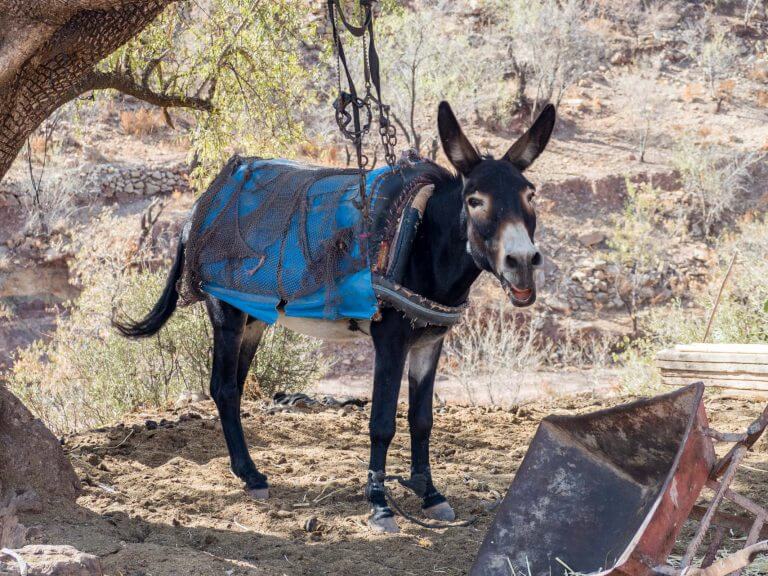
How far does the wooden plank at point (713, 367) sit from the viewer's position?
6.91 m

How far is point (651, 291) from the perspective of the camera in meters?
20.1

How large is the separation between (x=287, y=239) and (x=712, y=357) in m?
3.89

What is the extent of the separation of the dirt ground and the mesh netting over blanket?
1.10 meters

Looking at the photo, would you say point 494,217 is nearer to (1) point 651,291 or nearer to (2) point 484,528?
(2) point 484,528

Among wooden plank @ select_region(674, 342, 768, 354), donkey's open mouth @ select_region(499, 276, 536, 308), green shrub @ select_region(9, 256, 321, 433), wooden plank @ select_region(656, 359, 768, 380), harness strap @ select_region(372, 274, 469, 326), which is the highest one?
donkey's open mouth @ select_region(499, 276, 536, 308)

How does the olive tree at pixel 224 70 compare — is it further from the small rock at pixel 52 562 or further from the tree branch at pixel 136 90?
the small rock at pixel 52 562

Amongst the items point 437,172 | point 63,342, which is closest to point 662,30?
point 63,342

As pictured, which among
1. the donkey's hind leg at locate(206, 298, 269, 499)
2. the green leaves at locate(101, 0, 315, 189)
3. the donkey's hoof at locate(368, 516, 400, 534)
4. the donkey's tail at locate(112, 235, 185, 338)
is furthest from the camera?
the green leaves at locate(101, 0, 315, 189)

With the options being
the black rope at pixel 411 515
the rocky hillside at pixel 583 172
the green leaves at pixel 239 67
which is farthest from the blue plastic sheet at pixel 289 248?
the rocky hillside at pixel 583 172

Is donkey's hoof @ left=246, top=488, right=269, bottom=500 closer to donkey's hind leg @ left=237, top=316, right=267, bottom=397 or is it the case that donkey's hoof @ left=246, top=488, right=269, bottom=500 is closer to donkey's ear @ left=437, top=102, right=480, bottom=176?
donkey's hind leg @ left=237, top=316, right=267, bottom=397

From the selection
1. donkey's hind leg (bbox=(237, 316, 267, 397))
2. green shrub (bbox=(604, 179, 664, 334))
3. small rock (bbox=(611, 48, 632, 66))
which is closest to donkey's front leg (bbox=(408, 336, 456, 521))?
donkey's hind leg (bbox=(237, 316, 267, 397))

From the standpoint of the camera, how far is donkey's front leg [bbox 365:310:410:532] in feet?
15.2

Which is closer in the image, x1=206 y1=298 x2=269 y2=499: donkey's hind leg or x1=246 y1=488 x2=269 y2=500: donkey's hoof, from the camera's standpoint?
x1=246 y1=488 x2=269 y2=500: donkey's hoof

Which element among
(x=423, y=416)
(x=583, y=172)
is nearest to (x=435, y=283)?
(x=423, y=416)
